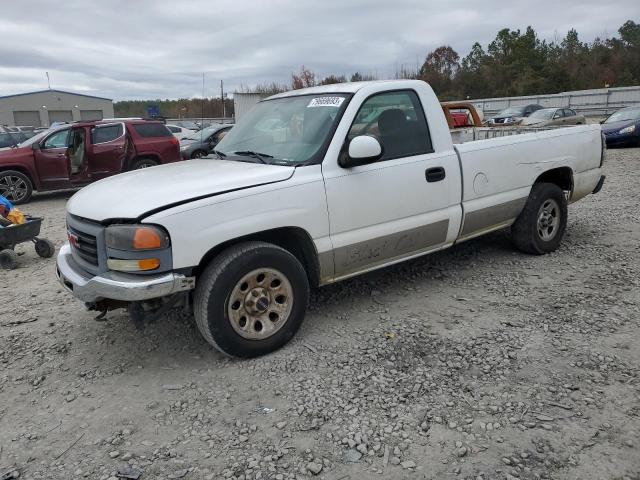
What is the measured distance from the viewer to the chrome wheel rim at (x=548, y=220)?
5528 mm

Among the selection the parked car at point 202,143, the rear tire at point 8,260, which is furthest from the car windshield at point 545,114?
the rear tire at point 8,260

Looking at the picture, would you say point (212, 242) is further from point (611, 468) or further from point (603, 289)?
point (603, 289)

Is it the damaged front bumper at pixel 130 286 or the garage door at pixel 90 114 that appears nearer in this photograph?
the damaged front bumper at pixel 130 286

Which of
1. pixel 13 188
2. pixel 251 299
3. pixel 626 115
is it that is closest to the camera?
pixel 251 299

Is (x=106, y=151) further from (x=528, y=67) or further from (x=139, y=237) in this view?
(x=528, y=67)

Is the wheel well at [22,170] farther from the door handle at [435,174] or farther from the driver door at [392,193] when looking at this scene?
the door handle at [435,174]

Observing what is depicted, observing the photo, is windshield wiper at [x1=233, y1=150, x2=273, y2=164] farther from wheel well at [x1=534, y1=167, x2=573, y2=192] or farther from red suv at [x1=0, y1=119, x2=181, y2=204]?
red suv at [x1=0, y1=119, x2=181, y2=204]

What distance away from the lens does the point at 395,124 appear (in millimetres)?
4289

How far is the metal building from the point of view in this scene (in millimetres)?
54350

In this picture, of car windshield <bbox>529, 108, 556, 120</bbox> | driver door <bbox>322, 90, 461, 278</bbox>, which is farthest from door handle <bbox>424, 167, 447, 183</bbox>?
car windshield <bbox>529, 108, 556, 120</bbox>

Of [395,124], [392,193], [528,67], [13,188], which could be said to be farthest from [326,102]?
[528,67]

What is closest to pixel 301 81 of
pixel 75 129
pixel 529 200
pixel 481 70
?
pixel 481 70

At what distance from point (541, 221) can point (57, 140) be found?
34.1ft

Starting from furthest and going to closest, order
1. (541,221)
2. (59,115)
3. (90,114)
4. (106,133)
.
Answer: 1. (90,114)
2. (59,115)
3. (106,133)
4. (541,221)
